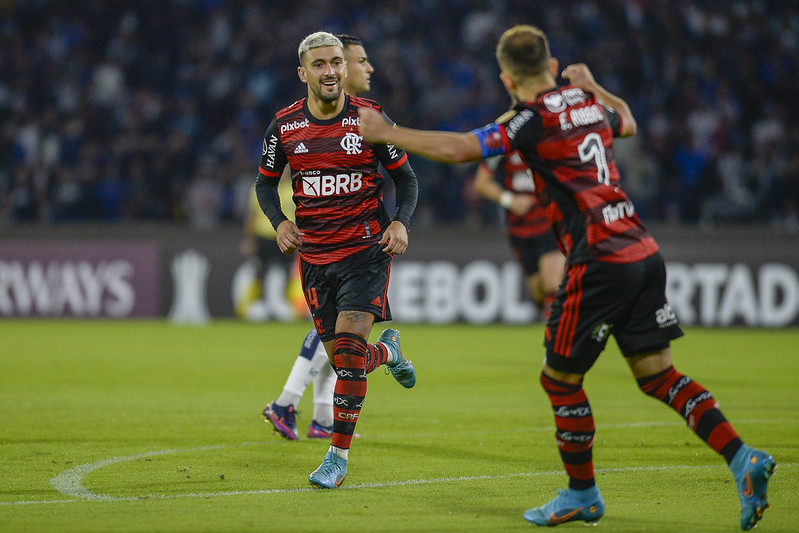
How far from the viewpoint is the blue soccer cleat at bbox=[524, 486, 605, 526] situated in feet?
16.5

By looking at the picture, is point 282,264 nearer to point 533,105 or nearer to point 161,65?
point 161,65

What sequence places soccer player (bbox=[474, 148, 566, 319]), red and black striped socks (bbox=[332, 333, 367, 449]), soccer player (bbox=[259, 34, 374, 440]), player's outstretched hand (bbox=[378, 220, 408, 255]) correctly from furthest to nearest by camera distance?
soccer player (bbox=[474, 148, 566, 319]) → soccer player (bbox=[259, 34, 374, 440]) → player's outstretched hand (bbox=[378, 220, 408, 255]) → red and black striped socks (bbox=[332, 333, 367, 449])

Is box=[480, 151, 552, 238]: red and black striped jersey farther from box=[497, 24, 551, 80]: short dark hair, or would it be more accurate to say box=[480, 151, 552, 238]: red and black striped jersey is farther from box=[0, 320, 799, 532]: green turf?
box=[497, 24, 551, 80]: short dark hair

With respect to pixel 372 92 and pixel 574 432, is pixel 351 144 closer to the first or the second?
pixel 574 432

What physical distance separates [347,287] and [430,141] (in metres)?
1.73

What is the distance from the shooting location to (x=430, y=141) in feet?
16.1

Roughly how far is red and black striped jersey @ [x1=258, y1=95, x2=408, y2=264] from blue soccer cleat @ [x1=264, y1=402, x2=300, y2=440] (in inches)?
59.0

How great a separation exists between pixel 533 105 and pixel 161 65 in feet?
63.5

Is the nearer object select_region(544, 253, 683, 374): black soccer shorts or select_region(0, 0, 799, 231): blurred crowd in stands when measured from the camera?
select_region(544, 253, 683, 374): black soccer shorts

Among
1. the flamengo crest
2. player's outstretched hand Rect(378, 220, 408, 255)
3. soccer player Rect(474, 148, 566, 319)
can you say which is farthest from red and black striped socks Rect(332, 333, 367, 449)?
soccer player Rect(474, 148, 566, 319)

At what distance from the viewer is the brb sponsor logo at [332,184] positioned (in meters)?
6.61

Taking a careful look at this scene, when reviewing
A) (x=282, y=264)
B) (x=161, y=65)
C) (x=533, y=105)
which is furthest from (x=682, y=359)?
(x=161, y=65)

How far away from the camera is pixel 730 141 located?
20484 mm

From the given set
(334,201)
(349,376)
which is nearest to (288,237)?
(334,201)
